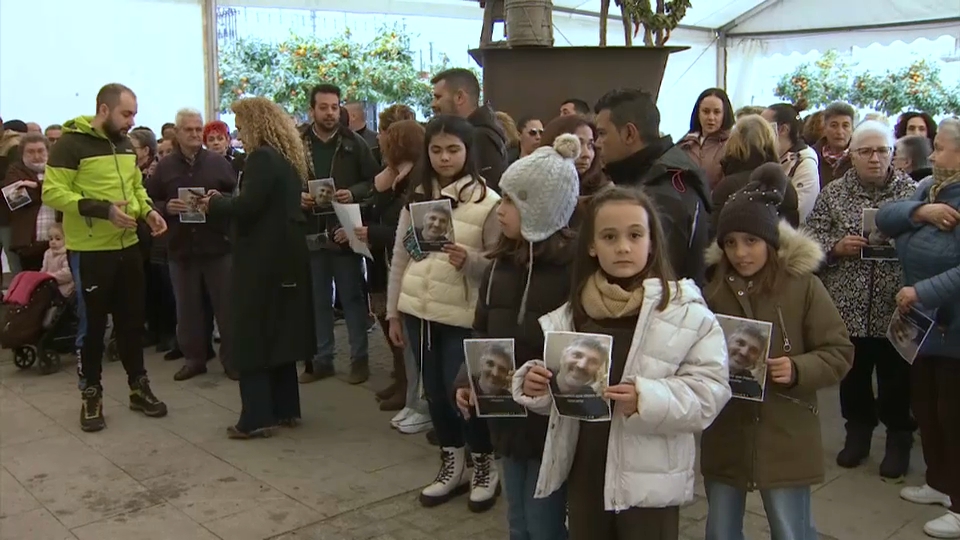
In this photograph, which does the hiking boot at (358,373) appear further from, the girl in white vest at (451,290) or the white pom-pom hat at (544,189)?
the white pom-pom hat at (544,189)

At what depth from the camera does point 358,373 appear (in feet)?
19.9

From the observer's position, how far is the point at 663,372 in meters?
2.27

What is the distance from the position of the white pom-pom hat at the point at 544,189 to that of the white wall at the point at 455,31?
5.05 meters

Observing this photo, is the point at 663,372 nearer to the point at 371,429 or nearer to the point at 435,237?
the point at 435,237

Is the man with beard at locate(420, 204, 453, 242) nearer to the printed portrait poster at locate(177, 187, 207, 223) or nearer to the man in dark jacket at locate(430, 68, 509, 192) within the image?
the man in dark jacket at locate(430, 68, 509, 192)

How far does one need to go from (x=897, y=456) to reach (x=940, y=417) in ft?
2.19

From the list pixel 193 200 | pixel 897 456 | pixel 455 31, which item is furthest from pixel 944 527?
pixel 455 31

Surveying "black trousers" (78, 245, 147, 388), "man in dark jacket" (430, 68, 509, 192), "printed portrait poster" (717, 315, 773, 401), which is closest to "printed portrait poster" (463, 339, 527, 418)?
"printed portrait poster" (717, 315, 773, 401)

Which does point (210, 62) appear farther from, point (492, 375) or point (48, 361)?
point (492, 375)

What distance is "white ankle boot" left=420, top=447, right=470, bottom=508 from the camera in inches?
155

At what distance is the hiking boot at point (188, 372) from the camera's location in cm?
623

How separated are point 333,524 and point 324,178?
2.82 m

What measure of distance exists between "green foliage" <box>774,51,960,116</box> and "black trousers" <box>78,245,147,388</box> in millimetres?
7927

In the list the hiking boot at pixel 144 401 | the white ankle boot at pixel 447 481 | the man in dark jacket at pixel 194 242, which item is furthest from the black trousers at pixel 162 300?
the white ankle boot at pixel 447 481
